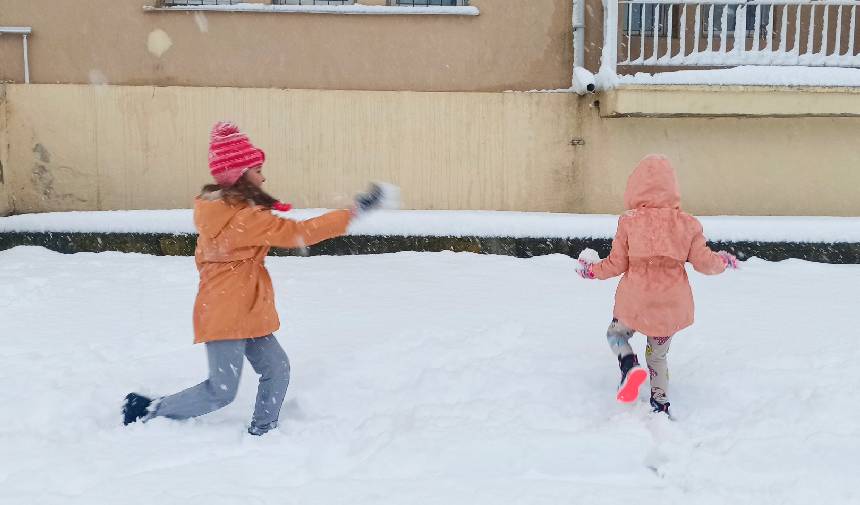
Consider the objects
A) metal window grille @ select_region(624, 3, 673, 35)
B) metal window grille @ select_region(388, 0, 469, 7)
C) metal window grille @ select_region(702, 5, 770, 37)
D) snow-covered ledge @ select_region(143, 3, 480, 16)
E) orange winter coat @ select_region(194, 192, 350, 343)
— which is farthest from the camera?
metal window grille @ select_region(702, 5, 770, 37)

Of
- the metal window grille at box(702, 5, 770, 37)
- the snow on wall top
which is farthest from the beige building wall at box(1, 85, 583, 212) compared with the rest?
the metal window grille at box(702, 5, 770, 37)

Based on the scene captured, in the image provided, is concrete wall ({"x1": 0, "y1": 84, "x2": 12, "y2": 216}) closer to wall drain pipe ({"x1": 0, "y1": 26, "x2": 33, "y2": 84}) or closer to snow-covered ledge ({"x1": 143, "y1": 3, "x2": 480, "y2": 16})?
wall drain pipe ({"x1": 0, "y1": 26, "x2": 33, "y2": 84})

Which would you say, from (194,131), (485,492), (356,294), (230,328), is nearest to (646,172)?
(485,492)

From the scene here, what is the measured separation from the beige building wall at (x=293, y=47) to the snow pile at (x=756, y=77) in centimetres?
89

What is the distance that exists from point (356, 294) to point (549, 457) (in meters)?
2.82

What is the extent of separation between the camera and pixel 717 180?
24.7 feet

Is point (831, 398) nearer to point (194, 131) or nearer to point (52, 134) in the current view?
point (194, 131)

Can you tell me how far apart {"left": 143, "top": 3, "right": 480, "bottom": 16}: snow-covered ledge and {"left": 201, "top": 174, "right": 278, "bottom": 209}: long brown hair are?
4.58 metres

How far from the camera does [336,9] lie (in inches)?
291

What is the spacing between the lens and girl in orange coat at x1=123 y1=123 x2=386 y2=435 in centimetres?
319

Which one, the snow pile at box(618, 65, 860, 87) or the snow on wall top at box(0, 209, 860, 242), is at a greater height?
the snow pile at box(618, 65, 860, 87)

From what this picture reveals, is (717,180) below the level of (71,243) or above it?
above

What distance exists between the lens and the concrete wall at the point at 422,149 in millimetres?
7297

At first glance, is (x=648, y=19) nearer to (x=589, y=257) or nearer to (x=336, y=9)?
(x=336, y=9)
